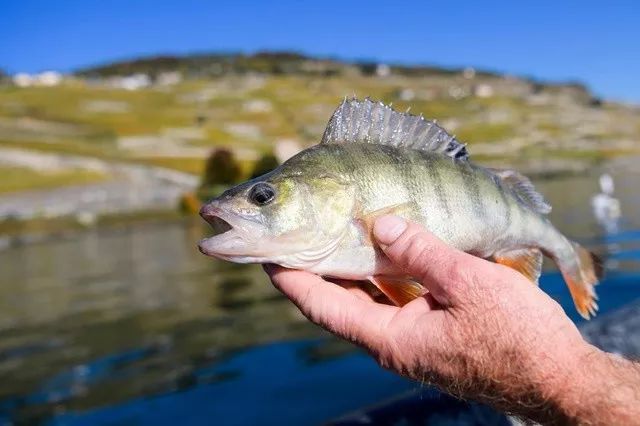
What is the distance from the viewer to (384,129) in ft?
11.7

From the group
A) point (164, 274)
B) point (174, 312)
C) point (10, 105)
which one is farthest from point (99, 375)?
point (10, 105)

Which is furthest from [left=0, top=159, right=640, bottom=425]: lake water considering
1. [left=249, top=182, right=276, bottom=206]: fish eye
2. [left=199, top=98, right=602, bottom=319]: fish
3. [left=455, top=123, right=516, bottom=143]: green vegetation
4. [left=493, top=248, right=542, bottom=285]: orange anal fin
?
[left=455, top=123, right=516, bottom=143]: green vegetation

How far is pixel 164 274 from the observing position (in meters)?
20.4

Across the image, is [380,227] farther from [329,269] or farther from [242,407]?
[242,407]

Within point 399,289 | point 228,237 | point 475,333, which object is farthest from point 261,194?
point 475,333

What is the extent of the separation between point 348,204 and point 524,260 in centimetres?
142

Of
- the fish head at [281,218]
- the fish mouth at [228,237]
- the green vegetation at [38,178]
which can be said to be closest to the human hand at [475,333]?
the fish head at [281,218]

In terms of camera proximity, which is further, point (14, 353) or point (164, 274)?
point (164, 274)

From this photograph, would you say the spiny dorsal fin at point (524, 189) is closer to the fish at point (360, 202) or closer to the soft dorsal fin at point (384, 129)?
the fish at point (360, 202)

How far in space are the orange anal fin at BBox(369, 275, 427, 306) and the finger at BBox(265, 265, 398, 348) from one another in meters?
0.07

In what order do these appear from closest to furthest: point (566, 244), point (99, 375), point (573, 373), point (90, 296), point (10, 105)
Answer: point (573, 373) → point (566, 244) → point (99, 375) → point (90, 296) → point (10, 105)

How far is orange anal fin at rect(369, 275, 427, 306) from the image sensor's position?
317cm

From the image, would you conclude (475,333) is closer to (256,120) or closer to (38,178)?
(38,178)

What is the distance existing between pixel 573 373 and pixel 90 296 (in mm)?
16198
